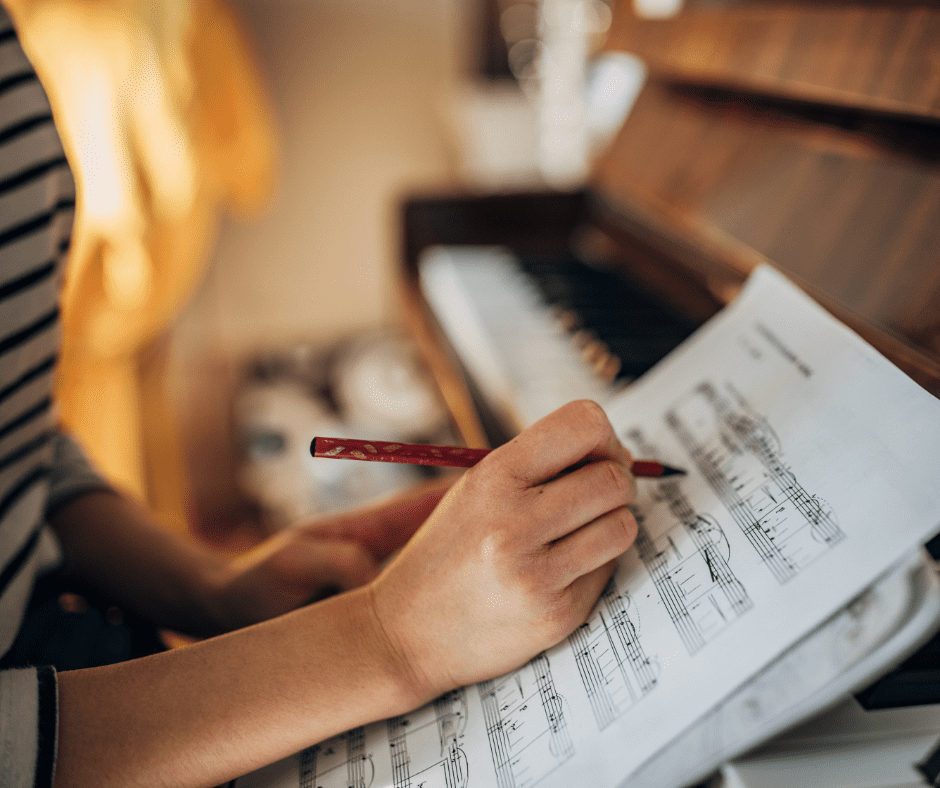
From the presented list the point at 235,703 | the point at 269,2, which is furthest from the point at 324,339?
the point at 235,703

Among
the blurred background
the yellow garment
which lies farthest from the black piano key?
the yellow garment

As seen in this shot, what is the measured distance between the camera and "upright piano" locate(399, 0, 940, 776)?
66 centimetres

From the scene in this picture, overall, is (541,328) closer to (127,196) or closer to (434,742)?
(434,742)

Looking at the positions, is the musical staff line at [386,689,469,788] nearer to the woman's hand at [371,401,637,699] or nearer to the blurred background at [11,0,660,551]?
the woman's hand at [371,401,637,699]

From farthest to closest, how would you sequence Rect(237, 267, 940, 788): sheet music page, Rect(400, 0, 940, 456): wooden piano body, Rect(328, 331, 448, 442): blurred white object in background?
Rect(328, 331, 448, 442): blurred white object in background < Rect(400, 0, 940, 456): wooden piano body < Rect(237, 267, 940, 788): sheet music page

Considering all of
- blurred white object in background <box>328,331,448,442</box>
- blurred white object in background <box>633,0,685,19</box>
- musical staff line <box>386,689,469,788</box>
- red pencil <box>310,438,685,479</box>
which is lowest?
blurred white object in background <box>328,331,448,442</box>

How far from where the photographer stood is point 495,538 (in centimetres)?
40

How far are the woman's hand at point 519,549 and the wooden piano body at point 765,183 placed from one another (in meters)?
0.36

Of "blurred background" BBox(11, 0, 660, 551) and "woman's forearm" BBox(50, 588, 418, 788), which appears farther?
"blurred background" BBox(11, 0, 660, 551)

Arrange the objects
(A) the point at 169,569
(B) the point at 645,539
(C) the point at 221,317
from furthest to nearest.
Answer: (C) the point at 221,317 < (A) the point at 169,569 < (B) the point at 645,539

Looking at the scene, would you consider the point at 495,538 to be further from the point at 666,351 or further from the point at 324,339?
the point at 324,339

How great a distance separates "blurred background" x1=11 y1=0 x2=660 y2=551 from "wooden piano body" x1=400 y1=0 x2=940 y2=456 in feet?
0.51

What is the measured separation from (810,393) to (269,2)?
2.59m

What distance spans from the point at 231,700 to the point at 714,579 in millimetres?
336
